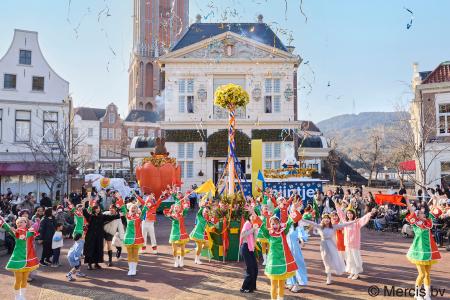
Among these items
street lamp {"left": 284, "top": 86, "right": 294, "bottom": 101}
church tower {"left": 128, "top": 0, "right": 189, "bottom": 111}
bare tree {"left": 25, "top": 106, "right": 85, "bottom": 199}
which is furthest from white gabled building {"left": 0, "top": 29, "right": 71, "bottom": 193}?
church tower {"left": 128, "top": 0, "right": 189, "bottom": 111}

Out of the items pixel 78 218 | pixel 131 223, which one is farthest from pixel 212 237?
pixel 78 218

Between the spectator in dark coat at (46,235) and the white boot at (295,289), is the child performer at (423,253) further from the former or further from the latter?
the spectator in dark coat at (46,235)

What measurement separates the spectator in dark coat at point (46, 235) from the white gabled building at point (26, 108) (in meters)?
14.2

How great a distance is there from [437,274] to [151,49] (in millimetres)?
74625

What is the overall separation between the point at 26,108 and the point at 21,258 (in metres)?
21.0

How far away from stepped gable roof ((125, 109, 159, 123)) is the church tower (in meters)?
5.88

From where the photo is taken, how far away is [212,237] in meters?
12.2

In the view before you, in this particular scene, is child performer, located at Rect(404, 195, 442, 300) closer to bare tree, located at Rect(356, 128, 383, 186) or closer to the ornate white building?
the ornate white building

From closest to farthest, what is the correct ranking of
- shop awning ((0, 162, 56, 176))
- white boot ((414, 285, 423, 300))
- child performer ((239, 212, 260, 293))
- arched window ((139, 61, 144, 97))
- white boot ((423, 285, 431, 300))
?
white boot ((423, 285, 431, 300)), white boot ((414, 285, 423, 300)), child performer ((239, 212, 260, 293)), shop awning ((0, 162, 56, 176)), arched window ((139, 61, 144, 97))

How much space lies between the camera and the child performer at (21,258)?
26.8 feet

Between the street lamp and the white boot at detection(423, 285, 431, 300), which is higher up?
the street lamp

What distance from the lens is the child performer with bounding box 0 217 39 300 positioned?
818cm

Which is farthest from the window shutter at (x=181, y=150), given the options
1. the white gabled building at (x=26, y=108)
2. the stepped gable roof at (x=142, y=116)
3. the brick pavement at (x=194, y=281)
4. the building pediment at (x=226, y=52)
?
the stepped gable roof at (x=142, y=116)

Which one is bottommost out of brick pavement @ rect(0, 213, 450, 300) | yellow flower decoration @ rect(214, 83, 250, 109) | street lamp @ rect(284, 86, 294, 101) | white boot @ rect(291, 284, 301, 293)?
brick pavement @ rect(0, 213, 450, 300)
